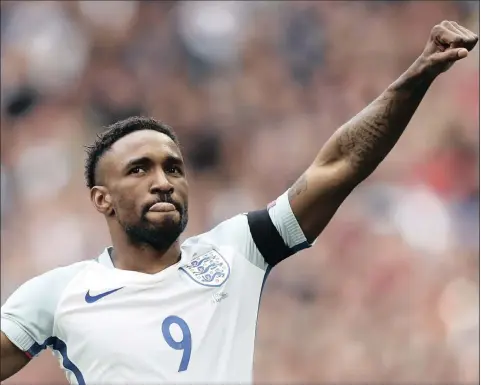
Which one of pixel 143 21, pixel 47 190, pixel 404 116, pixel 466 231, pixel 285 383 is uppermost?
pixel 143 21

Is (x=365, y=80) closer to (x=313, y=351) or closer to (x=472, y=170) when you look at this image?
(x=472, y=170)

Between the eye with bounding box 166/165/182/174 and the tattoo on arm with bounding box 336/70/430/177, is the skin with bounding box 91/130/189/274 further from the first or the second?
the tattoo on arm with bounding box 336/70/430/177

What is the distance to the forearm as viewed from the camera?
323 cm

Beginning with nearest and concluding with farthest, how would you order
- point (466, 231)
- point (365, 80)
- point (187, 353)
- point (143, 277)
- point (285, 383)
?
point (187, 353) → point (143, 277) → point (285, 383) → point (466, 231) → point (365, 80)

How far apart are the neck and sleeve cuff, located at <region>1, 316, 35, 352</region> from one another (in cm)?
46

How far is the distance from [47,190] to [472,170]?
382 cm

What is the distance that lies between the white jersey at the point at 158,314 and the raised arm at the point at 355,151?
0.08 meters

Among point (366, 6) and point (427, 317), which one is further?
point (366, 6)

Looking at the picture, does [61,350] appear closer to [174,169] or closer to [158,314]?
[158,314]

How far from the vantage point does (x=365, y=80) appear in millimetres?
8570

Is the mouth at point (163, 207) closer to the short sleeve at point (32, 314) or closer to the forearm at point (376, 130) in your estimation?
the short sleeve at point (32, 314)

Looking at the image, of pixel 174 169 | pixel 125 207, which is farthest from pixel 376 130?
pixel 125 207

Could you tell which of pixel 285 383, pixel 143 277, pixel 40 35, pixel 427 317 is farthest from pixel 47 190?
pixel 143 277

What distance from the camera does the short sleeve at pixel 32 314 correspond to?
3258 mm
